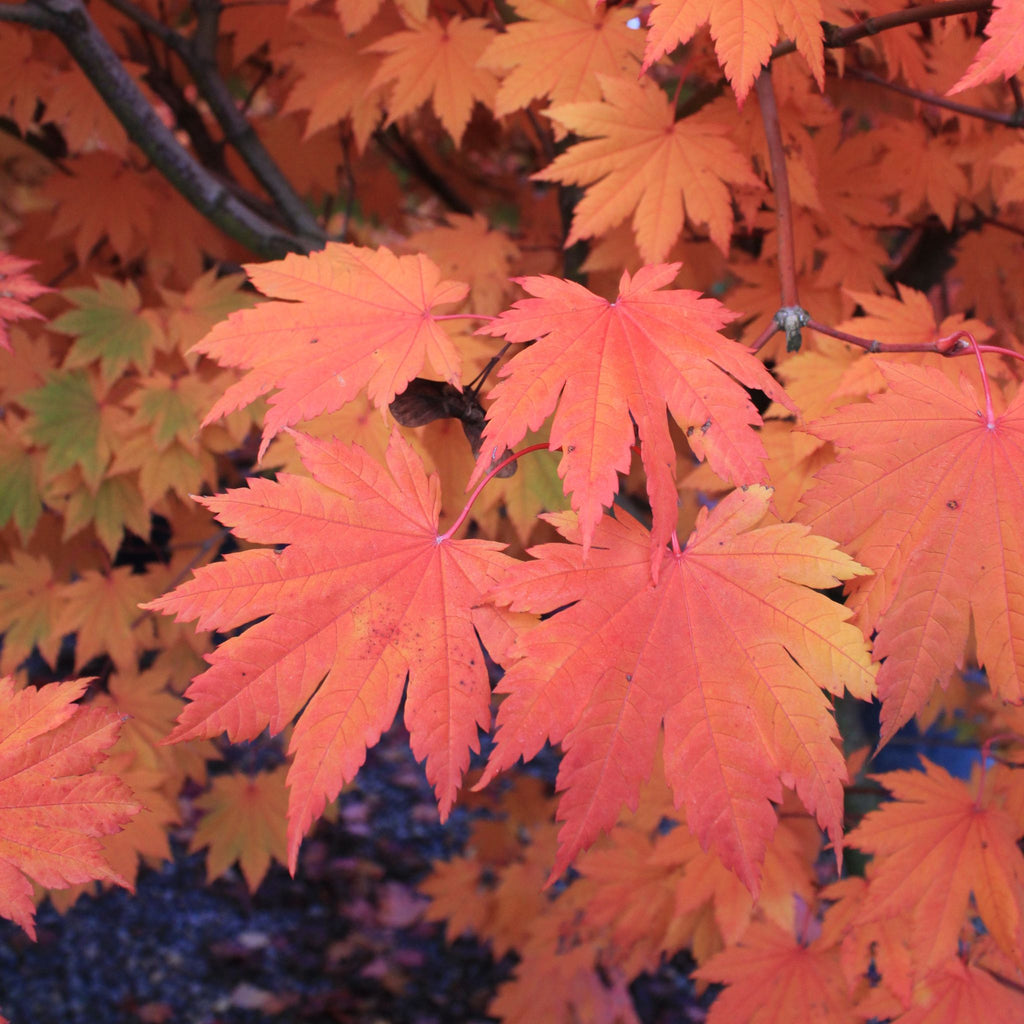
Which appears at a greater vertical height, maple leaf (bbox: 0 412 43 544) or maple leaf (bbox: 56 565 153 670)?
maple leaf (bbox: 0 412 43 544)

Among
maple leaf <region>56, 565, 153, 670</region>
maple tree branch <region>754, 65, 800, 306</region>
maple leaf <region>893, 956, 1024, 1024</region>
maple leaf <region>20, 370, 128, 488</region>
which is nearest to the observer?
maple tree branch <region>754, 65, 800, 306</region>

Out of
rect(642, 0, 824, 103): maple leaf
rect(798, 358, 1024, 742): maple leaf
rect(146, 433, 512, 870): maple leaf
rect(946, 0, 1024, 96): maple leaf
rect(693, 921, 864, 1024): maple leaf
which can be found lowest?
rect(693, 921, 864, 1024): maple leaf

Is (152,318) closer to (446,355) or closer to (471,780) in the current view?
(446,355)

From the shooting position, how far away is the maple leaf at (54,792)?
744 millimetres

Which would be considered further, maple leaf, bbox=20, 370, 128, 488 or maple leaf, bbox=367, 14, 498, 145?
maple leaf, bbox=20, 370, 128, 488

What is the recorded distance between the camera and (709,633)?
75cm

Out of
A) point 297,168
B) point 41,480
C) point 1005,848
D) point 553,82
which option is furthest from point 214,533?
point 1005,848

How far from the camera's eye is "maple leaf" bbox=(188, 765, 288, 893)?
1.94 metres

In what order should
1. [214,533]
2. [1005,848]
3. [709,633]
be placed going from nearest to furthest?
[709,633], [1005,848], [214,533]

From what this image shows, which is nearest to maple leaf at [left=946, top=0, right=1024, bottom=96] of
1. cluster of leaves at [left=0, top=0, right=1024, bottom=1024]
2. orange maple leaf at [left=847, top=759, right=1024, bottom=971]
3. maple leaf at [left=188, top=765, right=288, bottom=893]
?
cluster of leaves at [left=0, top=0, right=1024, bottom=1024]

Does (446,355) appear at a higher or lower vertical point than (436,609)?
higher

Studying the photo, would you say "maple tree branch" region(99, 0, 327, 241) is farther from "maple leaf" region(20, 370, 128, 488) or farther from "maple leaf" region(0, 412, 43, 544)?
"maple leaf" region(0, 412, 43, 544)

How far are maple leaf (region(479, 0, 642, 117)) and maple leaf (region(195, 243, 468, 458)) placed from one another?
495 mm

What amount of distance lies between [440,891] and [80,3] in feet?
7.32
